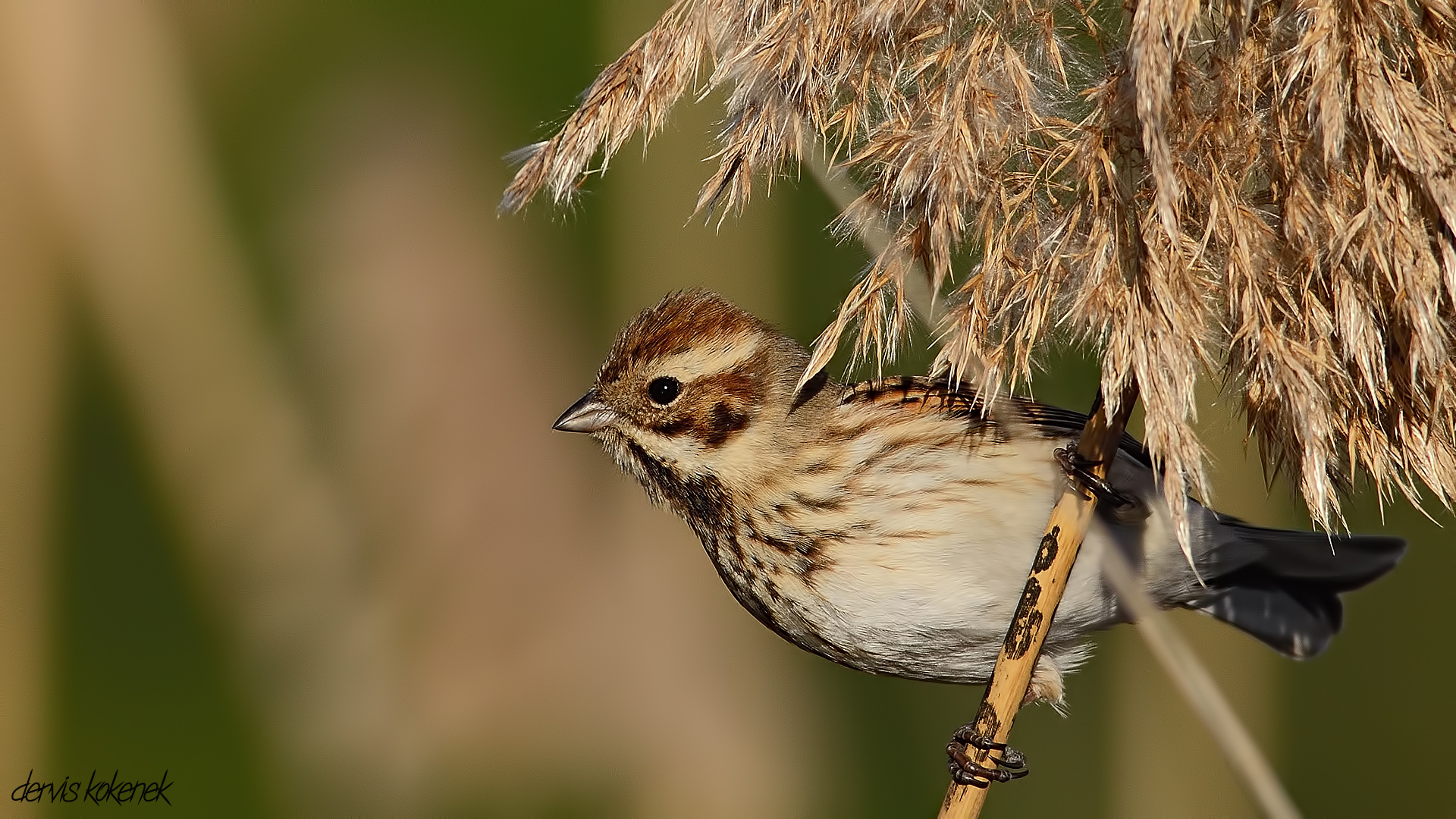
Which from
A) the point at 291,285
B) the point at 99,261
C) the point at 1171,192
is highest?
the point at 291,285

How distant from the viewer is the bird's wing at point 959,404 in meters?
2.17

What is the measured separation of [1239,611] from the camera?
2545 millimetres

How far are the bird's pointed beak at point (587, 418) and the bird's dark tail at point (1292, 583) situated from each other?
1.17m

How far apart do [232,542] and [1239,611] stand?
2048 mm

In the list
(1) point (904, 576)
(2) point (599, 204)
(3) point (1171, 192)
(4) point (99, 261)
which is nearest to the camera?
(3) point (1171, 192)

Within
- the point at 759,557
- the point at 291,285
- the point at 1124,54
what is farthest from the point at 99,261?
the point at 1124,54

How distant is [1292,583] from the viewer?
2502 millimetres

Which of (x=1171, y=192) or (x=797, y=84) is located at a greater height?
(x=797, y=84)

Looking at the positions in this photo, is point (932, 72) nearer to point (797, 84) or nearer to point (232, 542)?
point (797, 84)

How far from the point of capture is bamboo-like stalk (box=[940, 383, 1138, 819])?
1.36 metres

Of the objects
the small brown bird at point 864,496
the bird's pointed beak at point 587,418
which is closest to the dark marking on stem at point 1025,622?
the small brown bird at point 864,496

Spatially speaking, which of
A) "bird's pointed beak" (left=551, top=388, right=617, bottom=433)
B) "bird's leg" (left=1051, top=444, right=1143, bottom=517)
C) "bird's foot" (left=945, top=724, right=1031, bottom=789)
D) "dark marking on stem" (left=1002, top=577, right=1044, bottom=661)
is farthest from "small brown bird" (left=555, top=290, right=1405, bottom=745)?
"dark marking on stem" (left=1002, top=577, right=1044, bottom=661)

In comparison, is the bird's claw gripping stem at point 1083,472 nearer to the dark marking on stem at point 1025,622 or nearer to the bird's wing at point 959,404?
the dark marking on stem at point 1025,622

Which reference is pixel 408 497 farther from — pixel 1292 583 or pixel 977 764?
pixel 1292 583
